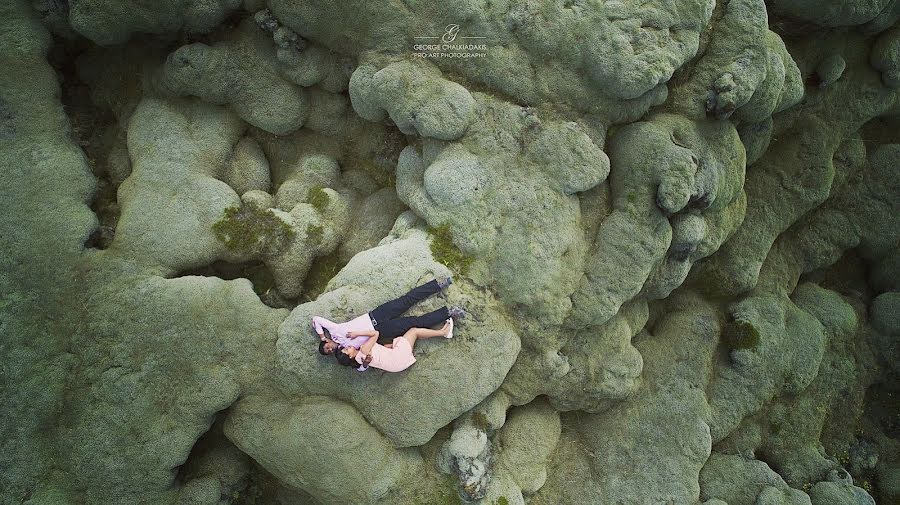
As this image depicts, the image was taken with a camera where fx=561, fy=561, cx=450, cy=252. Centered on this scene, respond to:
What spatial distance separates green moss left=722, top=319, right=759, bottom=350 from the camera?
13227 mm

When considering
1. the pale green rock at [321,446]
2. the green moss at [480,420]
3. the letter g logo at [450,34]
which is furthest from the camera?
the green moss at [480,420]

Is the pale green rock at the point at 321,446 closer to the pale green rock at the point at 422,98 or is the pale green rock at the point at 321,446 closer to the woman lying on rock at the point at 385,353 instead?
the woman lying on rock at the point at 385,353

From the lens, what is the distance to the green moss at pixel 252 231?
1103 cm

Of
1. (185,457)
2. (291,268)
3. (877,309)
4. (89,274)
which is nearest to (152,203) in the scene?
(89,274)

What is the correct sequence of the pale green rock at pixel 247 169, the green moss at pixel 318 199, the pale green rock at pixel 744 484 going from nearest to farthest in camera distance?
1. the green moss at pixel 318 199
2. the pale green rock at pixel 247 169
3. the pale green rock at pixel 744 484

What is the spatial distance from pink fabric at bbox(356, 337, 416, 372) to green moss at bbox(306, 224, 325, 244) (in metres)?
3.15

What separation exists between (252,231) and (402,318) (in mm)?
3831

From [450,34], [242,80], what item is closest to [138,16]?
[242,80]

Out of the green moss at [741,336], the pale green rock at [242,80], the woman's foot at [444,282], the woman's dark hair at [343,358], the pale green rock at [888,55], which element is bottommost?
the green moss at [741,336]

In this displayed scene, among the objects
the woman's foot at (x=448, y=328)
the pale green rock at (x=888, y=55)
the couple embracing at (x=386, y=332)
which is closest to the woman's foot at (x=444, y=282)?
the couple embracing at (x=386, y=332)

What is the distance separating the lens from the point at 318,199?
1177 cm

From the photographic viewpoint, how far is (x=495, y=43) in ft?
34.8

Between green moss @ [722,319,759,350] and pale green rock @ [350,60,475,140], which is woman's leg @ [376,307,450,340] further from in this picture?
green moss @ [722,319,759,350]

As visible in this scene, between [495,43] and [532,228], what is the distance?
11.7 ft
